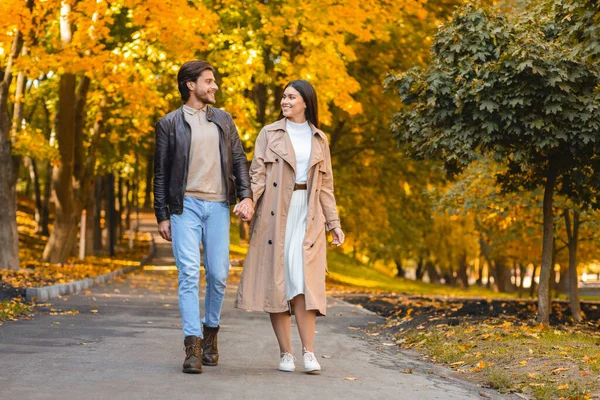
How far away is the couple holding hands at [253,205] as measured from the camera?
7645mm

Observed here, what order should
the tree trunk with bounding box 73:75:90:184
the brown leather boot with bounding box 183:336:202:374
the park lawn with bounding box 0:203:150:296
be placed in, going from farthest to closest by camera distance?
the tree trunk with bounding box 73:75:90:184 → the park lawn with bounding box 0:203:150:296 → the brown leather boot with bounding box 183:336:202:374

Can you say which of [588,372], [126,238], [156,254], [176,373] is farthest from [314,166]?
[126,238]

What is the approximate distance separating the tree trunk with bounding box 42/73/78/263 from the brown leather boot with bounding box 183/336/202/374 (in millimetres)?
17965

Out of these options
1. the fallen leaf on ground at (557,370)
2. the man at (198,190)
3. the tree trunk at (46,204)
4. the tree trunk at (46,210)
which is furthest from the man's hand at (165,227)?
the tree trunk at (46,210)

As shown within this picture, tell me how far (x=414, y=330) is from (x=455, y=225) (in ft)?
115

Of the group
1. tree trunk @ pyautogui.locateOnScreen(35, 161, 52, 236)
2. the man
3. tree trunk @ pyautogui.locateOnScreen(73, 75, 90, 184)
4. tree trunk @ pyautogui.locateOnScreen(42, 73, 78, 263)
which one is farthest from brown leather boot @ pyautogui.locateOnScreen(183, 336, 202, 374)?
tree trunk @ pyautogui.locateOnScreen(35, 161, 52, 236)

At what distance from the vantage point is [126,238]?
5709 cm

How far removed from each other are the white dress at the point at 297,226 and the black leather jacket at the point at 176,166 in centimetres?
38

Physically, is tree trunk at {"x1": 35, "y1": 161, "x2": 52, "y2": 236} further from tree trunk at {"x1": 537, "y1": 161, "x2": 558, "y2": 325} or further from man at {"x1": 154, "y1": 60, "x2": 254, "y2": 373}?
man at {"x1": 154, "y1": 60, "x2": 254, "y2": 373}

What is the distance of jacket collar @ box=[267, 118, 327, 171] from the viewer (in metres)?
7.75

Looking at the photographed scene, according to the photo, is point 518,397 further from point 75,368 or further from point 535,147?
point 535,147

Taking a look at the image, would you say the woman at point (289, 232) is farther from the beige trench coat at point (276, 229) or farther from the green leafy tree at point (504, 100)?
the green leafy tree at point (504, 100)

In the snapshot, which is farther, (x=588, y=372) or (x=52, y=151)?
(x=52, y=151)

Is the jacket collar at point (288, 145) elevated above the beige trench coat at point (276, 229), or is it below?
above
